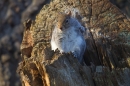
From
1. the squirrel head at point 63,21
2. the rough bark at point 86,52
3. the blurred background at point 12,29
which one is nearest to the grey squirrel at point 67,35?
the squirrel head at point 63,21

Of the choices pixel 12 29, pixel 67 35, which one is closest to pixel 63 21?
pixel 67 35

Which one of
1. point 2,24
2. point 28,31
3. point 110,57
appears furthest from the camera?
point 2,24

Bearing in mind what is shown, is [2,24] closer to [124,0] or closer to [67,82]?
[124,0]

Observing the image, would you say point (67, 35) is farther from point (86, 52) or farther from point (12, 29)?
point (12, 29)

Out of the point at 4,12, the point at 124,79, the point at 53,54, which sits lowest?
the point at 124,79

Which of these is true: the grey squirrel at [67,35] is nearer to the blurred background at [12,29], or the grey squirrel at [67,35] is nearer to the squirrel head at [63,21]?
the squirrel head at [63,21]

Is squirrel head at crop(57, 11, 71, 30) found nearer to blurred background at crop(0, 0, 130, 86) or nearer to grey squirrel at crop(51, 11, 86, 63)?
grey squirrel at crop(51, 11, 86, 63)

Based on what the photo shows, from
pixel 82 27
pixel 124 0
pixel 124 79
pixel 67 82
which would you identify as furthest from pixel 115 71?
pixel 124 0
